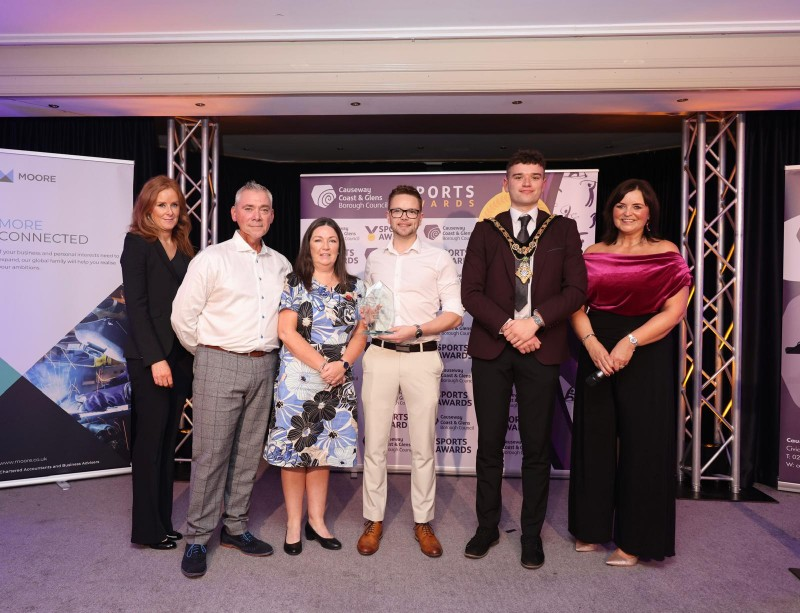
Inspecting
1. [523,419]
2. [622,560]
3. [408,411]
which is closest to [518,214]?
[523,419]

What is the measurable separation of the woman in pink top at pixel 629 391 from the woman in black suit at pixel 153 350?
6.42 ft

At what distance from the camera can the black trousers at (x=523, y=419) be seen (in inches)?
102

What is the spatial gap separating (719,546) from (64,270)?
13.9 feet

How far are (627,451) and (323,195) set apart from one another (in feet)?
8.38

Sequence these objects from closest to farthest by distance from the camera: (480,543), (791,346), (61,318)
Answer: (480,543)
(61,318)
(791,346)

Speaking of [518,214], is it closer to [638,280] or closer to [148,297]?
[638,280]

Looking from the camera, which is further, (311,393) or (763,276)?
(763,276)

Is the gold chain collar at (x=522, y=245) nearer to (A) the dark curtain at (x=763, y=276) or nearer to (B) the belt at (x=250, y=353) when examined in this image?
(B) the belt at (x=250, y=353)

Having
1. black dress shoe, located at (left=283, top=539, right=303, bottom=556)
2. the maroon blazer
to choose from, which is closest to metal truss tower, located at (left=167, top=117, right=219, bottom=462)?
black dress shoe, located at (left=283, top=539, right=303, bottom=556)

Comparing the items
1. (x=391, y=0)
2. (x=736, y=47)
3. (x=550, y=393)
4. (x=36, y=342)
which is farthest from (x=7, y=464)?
(x=736, y=47)

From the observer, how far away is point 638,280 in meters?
2.63

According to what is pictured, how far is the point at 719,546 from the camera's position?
2.91 metres

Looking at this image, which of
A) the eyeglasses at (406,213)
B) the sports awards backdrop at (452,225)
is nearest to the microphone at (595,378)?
the eyeglasses at (406,213)

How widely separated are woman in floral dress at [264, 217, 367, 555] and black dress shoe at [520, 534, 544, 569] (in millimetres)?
910
